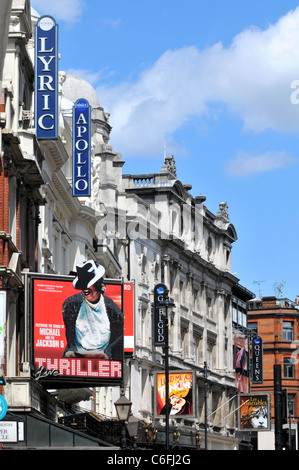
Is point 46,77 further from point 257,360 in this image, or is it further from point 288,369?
point 288,369

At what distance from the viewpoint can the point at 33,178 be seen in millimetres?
41625

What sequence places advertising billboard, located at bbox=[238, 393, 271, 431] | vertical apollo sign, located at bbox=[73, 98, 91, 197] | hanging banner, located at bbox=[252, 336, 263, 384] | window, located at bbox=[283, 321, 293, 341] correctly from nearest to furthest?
vertical apollo sign, located at bbox=[73, 98, 91, 197], advertising billboard, located at bbox=[238, 393, 271, 431], hanging banner, located at bbox=[252, 336, 263, 384], window, located at bbox=[283, 321, 293, 341]

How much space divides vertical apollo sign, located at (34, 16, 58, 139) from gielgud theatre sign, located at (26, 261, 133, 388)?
17.9 feet

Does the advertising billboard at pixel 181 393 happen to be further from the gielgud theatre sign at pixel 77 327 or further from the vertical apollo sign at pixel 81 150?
the gielgud theatre sign at pixel 77 327

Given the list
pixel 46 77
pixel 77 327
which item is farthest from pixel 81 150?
pixel 77 327

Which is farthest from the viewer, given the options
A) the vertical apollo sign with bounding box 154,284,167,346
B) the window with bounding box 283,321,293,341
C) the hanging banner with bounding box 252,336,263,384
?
the window with bounding box 283,321,293,341

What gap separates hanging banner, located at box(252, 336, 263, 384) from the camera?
4033 inches

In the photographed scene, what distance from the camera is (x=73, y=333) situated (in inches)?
1692

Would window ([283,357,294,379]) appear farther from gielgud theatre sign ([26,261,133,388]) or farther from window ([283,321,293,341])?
gielgud theatre sign ([26,261,133,388])

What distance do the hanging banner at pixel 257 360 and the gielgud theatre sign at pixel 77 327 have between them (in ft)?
192

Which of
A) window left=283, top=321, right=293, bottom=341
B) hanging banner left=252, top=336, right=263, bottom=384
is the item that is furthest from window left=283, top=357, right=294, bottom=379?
hanging banner left=252, top=336, right=263, bottom=384

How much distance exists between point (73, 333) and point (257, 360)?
61.6 metres
